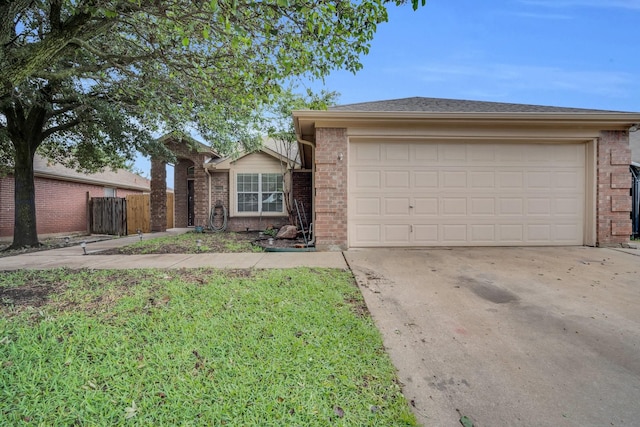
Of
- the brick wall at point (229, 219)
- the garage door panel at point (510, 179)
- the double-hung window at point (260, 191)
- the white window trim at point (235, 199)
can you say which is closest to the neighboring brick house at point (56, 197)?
the brick wall at point (229, 219)

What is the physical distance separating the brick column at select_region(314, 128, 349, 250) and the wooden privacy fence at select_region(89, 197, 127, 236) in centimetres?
1255

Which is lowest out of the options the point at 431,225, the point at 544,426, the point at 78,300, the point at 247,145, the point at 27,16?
the point at 544,426

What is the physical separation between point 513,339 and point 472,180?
4.89 metres

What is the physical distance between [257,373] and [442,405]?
50.9 inches

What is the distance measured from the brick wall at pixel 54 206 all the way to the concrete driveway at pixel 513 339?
16.1m

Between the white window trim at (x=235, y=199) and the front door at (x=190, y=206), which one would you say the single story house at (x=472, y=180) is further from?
the front door at (x=190, y=206)

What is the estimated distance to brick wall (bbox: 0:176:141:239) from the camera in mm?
12461

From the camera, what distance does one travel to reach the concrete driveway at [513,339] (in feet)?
6.25

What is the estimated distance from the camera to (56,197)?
1434 cm

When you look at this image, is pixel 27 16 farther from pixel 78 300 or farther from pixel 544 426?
pixel 544 426

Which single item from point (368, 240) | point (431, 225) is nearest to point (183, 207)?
point (368, 240)

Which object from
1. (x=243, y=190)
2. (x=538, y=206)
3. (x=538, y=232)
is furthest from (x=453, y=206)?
(x=243, y=190)

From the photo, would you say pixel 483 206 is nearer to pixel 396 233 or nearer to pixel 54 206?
pixel 396 233

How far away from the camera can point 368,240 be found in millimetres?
6719
